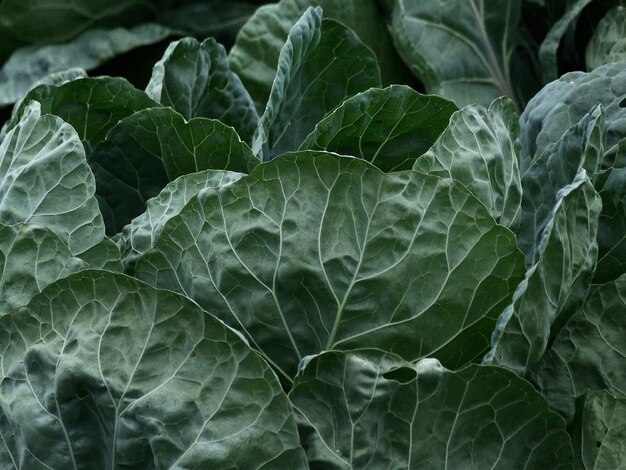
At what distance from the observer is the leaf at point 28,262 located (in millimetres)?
1102

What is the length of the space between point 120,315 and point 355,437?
268 millimetres

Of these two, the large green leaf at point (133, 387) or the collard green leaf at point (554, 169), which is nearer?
the large green leaf at point (133, 387)

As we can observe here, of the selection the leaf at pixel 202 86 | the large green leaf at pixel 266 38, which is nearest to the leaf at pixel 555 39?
the large green leaf at pixel 266 38

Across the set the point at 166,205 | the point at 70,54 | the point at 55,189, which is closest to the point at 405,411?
the point at 166,205

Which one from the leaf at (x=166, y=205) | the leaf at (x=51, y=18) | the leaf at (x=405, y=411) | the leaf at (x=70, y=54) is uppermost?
the leaf at (x=166, y=205)

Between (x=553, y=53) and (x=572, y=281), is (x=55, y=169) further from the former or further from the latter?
(x=553, y=53)

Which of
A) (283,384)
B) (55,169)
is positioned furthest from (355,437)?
(55,169)

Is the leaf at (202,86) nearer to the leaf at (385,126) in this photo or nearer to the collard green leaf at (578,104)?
the leaf at (385,126)

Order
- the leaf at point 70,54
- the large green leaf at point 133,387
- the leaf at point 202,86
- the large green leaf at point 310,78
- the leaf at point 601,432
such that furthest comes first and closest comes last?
the leaf at point 70,54 → the leaf at point 202,86 → the large green leaf at point 310,78 → the leaf at point 601,432 → the large green leaf at point 133,387

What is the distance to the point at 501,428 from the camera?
101 centimetres

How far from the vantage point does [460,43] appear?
1815 mm

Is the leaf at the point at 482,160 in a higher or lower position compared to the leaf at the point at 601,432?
higher

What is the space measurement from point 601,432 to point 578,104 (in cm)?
49

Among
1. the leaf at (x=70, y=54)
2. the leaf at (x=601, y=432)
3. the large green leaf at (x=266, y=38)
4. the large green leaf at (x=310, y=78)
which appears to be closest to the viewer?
the leaf at (x=601, y=432)
